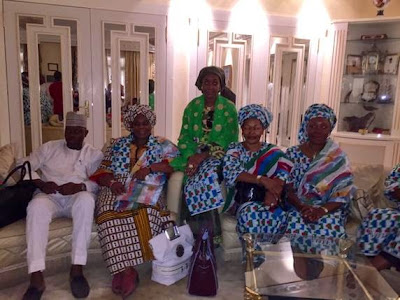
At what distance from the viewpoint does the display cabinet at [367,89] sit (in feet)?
11.7

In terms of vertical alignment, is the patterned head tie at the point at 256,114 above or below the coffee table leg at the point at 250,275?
above

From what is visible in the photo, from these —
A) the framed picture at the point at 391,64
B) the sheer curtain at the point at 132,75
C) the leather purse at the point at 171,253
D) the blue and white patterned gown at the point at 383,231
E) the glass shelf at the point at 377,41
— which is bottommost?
the leather purse at the point at 171,253

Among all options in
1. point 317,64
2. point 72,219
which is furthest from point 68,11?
point 317,64

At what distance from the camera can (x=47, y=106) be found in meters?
3.32

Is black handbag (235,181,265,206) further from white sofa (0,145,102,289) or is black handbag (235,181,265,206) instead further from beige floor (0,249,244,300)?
white sofa (0,145,102,289)

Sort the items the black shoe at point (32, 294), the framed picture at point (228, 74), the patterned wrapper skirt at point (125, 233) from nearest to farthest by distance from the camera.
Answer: the black shoe at point (32, 294) → the patterned wrapper skirt at point (125, 233) → the framed picture at point (228, 74)

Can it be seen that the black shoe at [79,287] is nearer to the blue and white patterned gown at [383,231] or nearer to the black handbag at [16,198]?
the black handbag at [16,198]

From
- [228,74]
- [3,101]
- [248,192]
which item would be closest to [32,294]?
[248,192]

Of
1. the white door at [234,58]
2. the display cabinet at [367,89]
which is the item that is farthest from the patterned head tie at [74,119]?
the display cabinet at [367,89]

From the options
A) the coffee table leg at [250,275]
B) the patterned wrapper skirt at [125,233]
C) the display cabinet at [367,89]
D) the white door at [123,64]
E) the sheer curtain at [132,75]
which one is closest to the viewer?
the coffee table leg at [250,275]

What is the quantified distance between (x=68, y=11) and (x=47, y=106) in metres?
0.91

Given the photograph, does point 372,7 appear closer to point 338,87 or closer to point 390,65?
point 390,65

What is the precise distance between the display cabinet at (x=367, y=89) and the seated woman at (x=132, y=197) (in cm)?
228

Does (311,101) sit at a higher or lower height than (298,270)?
higher
